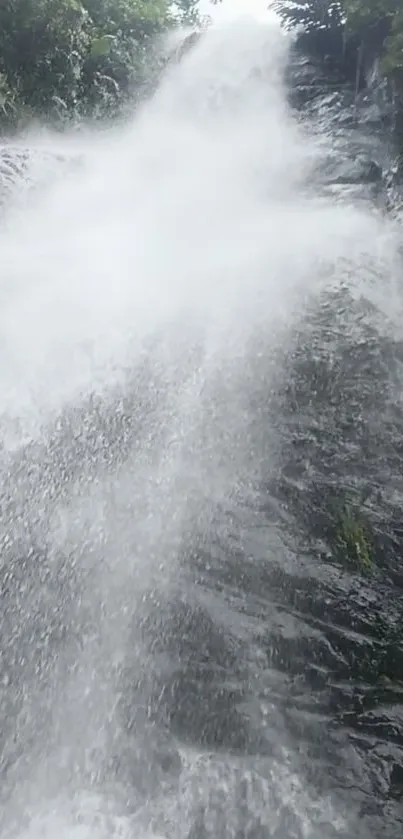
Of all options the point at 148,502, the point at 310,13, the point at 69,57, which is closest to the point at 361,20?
the point at 310,13

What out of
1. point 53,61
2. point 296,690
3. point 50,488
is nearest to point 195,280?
point 50,488

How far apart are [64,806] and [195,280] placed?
16.0ft

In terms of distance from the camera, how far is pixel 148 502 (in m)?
5.57

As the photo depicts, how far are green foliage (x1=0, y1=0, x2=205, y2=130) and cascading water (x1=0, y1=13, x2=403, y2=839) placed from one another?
386 centimetres

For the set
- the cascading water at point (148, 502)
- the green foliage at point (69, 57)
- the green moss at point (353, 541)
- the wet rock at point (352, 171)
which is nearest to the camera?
the cascading water at point (148, 502)

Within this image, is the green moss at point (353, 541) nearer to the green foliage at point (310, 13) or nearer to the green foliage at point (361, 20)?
the green foliage at point (361, 20)

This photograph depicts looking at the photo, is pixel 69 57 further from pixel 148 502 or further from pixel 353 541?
pixel 353 541

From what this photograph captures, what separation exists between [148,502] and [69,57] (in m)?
9.59

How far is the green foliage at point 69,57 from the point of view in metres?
12.2

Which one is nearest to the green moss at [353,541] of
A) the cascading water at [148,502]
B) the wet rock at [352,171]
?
the cascading water at [148,502]

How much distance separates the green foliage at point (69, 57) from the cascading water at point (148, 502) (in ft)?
12.7

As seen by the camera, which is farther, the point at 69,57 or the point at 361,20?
the point at 69,57

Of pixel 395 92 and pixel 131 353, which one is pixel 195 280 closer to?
pixel 131 353

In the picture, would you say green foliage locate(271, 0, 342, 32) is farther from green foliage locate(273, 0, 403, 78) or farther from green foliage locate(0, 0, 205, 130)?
green foliage locate(0, 0, 205, 130)
